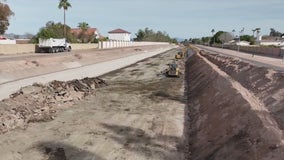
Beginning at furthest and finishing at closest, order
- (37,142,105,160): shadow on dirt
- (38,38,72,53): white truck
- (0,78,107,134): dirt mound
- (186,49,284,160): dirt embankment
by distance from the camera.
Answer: (38,38,72,53): white truck → (0,78,107,134): dirt mound → (37,142,105,160): shadow on dirt → (186,49,284,160): dirt embankment

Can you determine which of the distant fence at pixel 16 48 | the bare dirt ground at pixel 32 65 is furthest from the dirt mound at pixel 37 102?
the distant fence at pixel 16 48

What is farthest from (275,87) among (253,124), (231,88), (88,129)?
(88,129)

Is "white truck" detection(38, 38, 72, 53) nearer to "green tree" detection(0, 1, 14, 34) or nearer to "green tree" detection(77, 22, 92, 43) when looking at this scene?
"green tree" detection(0, 1, 14, 34)

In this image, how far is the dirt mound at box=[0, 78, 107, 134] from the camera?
17300 mm

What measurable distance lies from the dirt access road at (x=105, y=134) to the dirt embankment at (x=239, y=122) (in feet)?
3.26

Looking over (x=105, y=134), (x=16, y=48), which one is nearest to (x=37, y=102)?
(x=105, y=134)

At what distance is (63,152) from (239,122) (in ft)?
21.8

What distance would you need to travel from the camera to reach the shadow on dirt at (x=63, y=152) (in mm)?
12820

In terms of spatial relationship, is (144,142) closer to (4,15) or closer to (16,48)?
(16,48)

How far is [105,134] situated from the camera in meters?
16.1

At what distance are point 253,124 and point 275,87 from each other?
22.5 ft

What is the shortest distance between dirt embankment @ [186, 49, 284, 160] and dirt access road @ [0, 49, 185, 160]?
99 centimetres

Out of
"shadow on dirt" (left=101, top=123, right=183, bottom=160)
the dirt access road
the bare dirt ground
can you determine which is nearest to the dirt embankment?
"shadow on dirt" (left=101, top=123, right=183, bottom=160)

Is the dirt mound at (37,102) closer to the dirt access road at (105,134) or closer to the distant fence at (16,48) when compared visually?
the dirt access road at (105,134)
